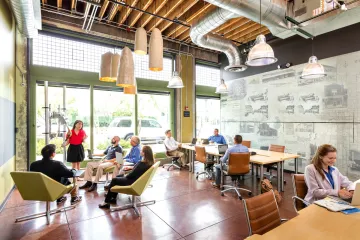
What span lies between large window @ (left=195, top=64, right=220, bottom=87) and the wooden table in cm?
669

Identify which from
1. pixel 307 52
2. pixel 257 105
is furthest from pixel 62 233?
pixel 307 52

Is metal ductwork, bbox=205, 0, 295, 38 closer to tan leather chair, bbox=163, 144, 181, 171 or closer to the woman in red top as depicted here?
the woman in red top

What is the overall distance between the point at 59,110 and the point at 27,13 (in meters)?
2.27

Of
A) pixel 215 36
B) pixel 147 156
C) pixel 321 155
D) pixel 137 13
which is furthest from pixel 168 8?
pixel 321 155

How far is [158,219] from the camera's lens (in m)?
3.02

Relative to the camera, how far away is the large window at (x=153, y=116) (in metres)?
6.65

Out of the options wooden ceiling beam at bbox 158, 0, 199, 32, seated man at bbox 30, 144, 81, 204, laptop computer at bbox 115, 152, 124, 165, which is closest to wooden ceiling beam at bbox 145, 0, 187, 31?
wooden ceiling beam at bbox 158, 0, 199, 32

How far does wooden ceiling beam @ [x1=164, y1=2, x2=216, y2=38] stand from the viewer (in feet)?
15.3

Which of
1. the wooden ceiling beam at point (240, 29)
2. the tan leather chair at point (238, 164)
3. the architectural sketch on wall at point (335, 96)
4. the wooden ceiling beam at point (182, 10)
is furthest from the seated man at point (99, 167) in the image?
the architectural sketch on wall at point (335, 96)

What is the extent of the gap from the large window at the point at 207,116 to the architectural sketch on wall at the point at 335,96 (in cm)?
398

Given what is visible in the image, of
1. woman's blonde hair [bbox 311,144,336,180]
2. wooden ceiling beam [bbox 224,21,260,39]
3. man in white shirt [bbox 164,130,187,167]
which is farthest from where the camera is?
man in white shirt [bbox 164,130,187,167]

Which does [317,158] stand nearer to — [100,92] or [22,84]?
[100,92]

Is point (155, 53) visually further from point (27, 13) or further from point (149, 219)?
point (27, 13)

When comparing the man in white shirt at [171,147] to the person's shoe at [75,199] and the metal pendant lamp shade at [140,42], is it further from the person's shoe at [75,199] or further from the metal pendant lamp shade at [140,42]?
the metal pendant lamp shade at [140,42]
